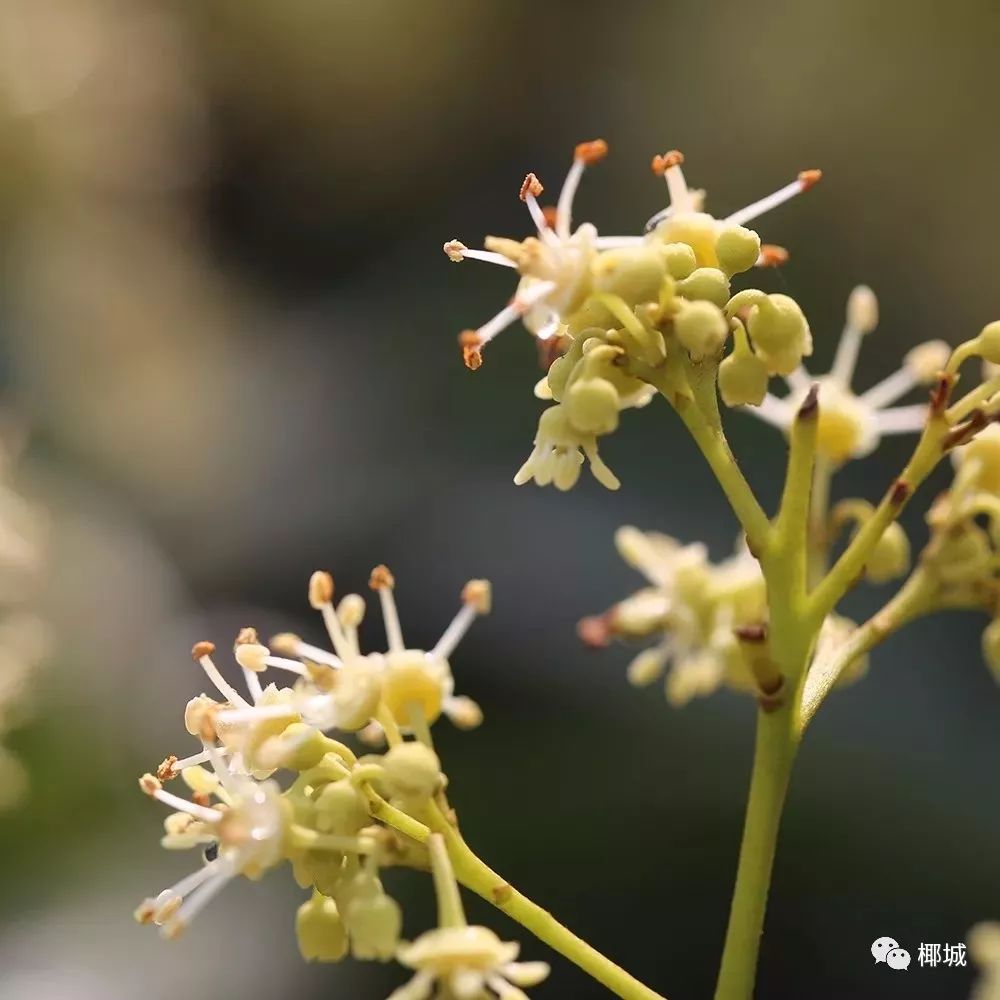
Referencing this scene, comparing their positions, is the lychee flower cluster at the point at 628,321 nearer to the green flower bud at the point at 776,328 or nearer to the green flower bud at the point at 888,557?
the green flower bud at the point at 776,328

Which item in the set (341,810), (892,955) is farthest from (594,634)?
(892,955)

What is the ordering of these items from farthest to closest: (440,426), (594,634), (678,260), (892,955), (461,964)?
(440,426), (892,955), (594,634), (678,260), (461,964)

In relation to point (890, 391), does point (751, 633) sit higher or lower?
lower

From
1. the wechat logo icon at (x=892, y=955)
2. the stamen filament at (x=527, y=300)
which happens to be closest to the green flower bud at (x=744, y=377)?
the stamen filament at (x=527, y=300)

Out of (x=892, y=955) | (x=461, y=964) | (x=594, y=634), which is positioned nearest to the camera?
(x=461, y=964)

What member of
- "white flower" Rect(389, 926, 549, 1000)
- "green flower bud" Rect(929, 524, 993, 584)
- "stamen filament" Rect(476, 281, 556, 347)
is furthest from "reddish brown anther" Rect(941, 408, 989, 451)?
"white flower" Rect(389, 926, 549, 1000)

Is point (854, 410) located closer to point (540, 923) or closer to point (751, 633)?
point (751, 633)

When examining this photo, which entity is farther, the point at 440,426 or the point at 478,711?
the point at 440,426
